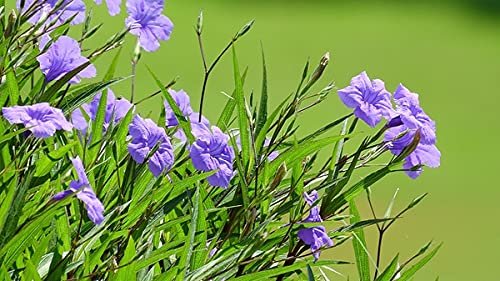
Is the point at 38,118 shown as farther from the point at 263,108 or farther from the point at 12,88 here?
the point at 263,108

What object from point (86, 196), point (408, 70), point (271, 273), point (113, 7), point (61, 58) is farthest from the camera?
point (408, 70)

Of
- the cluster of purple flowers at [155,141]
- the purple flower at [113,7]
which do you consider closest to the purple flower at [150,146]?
the cluster of purple flowers at [155,141]

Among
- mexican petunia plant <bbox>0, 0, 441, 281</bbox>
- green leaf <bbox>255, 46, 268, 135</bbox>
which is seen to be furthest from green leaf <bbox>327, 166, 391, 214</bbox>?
green leaf <bbox>255, 46, 268, 135</bbox>

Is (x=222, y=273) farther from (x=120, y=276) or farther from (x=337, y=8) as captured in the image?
(x=337, y=8)

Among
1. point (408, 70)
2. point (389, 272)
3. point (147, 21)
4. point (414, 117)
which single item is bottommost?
point (389, 272)

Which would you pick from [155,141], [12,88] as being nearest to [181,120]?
[155,141]

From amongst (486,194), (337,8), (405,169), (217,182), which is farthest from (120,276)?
(337,8)
